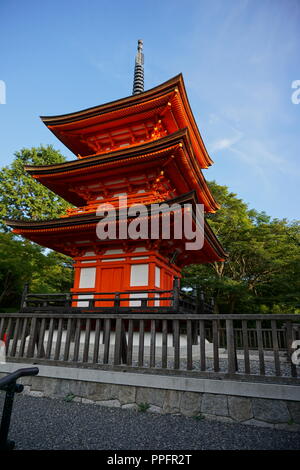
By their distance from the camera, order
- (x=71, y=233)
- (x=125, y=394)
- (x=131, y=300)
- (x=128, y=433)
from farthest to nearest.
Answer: (x=71, y=233) → (x=131, y=300) → (x=125, y=394) → (x=128, y=433)

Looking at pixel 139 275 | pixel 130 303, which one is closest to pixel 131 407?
pixel 130 303

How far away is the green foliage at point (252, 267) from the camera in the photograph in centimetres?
2153

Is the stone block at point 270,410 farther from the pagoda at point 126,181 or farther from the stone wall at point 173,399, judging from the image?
the pagoda at point 126,181

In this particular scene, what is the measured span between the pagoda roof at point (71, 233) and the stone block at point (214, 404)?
5913 millimetres

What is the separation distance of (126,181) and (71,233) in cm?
324

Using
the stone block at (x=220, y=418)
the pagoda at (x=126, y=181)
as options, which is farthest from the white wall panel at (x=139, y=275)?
the stone block at (x=220, y=418)

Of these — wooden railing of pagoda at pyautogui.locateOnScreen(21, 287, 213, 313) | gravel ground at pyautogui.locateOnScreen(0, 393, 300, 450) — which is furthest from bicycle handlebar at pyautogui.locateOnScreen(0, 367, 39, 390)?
wooden railing of pagoda at pyautogui.locateOnScreen(21, 287, 213, 313)

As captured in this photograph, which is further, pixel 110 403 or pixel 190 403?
pixel 110 403

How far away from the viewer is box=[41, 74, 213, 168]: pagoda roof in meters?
11.3

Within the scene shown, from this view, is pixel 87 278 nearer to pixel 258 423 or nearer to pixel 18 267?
pixel 18 267

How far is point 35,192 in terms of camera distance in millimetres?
26312

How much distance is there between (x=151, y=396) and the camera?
4613 mm

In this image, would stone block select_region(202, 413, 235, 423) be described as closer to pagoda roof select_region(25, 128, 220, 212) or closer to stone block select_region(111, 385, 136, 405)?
stone block select_region(111, 385, 136, 405)

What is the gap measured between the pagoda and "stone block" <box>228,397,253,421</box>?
5.98 meters
